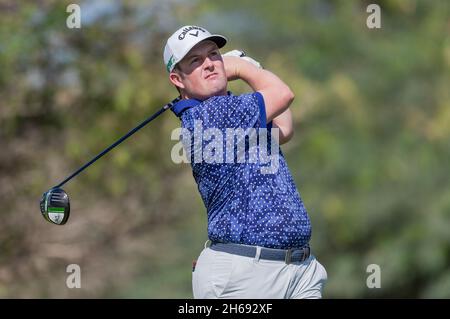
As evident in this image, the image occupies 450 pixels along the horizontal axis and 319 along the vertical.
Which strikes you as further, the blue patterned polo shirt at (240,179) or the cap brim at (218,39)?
the cap brim at (218,39)

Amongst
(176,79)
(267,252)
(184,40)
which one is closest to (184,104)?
(176,79)

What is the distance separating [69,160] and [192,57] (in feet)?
30.7

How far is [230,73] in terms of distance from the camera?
15.7 ft

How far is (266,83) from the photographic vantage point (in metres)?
4.68

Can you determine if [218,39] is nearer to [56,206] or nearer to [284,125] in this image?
[284,125]

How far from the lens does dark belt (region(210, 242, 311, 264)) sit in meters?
4.41

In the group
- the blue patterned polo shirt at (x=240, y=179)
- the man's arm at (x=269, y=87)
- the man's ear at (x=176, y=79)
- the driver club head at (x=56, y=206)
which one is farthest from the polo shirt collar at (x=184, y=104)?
the driver club head at (x=56, y=206)

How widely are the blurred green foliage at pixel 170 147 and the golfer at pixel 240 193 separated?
8.05 metres

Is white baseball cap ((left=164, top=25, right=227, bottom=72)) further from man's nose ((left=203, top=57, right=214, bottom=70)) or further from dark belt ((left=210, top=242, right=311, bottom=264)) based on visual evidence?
dark belt ((left=210, top=242, right=311, bottom=264))

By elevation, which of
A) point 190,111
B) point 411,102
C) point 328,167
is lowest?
point 190,111

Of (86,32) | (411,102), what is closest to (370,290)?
(411,102)

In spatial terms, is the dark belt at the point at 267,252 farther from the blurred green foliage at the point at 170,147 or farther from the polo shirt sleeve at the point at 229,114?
the blurred green foliage at the point at 170,147

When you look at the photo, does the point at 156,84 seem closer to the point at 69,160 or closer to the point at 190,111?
the point at 69,160

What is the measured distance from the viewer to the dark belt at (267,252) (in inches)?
174
